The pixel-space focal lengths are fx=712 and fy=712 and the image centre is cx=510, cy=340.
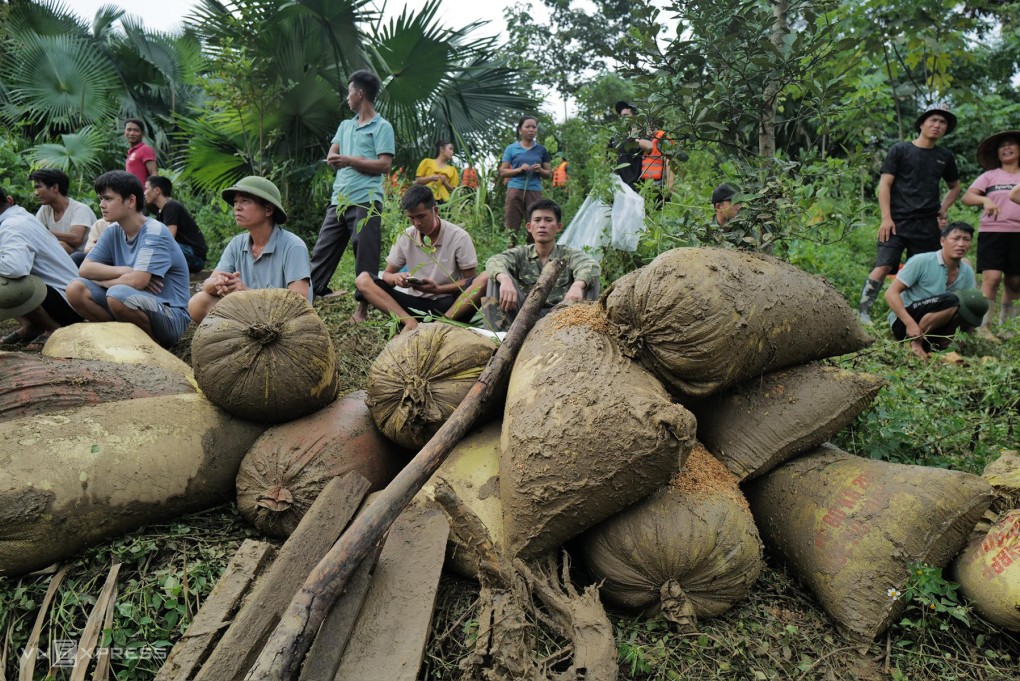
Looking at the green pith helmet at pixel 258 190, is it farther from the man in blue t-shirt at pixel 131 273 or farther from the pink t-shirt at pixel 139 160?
the pink t-shirt at pixel 139 160

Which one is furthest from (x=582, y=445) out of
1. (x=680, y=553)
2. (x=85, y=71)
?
(x=85, y=71)

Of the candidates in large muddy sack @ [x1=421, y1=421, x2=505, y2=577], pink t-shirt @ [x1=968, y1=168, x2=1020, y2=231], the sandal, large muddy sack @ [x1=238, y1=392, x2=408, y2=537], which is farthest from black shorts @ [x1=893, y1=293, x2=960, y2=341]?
the sandal

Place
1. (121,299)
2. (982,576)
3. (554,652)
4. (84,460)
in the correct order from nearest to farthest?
(554,652), (982,576), (84,460), (121,299)

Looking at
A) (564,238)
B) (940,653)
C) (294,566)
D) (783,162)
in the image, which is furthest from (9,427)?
(564,238)

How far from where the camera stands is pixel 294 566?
2.33m

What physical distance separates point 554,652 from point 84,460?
5.89 feet

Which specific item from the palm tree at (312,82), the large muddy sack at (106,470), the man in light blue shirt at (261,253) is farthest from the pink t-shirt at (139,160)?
the large muddy sack at (106,470)

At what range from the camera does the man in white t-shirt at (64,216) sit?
6.43 metres

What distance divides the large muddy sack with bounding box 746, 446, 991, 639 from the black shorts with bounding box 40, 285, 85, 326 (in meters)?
4.76

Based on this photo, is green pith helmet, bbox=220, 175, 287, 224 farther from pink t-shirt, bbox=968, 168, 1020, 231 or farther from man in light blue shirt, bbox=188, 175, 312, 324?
pink t-shirt, bbox=968, 168, 1020, 231

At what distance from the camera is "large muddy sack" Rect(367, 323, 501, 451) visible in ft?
9.34

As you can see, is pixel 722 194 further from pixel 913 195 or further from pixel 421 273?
pixel 421 273

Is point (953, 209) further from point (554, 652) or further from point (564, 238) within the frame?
point (554, 652)

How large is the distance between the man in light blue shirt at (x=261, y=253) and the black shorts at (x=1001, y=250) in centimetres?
513
